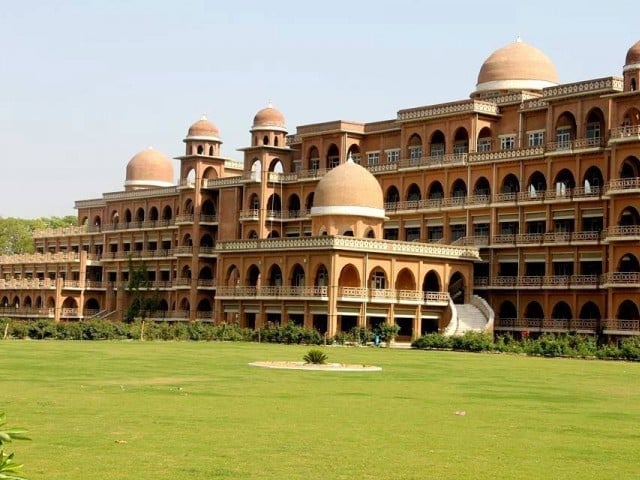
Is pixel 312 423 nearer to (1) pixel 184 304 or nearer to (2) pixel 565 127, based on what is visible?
(2) pixel 565 127

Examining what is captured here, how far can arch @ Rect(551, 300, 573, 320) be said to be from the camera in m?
71.7

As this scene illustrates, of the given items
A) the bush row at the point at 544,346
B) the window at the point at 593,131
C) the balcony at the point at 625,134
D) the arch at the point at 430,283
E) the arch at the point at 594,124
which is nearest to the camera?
the bush row at the point at 544,346

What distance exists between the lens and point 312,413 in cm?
2227

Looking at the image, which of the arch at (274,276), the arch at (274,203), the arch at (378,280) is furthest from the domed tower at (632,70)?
the arch at (274,203)

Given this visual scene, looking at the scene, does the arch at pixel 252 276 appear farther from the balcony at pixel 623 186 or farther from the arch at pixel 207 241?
the balcony at pixel 623 186

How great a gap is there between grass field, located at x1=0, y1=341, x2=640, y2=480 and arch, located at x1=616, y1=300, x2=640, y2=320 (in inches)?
1261

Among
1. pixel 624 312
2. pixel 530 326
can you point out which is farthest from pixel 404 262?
pixel 624 312

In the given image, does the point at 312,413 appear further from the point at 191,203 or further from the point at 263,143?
the point at 191,203

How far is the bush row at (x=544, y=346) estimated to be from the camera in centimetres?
5309

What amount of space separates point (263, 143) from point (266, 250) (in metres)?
17.1

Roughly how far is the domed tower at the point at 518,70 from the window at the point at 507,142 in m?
3.57

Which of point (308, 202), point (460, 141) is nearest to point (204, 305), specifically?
point (308, 202)

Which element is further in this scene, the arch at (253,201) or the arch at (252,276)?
the arch at (253,201)

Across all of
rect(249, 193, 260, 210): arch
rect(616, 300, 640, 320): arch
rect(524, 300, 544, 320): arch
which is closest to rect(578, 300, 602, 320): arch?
rect(616, 300, 640, 320): arch
